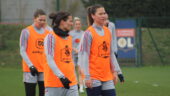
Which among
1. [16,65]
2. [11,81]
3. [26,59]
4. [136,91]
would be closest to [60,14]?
[26,59]

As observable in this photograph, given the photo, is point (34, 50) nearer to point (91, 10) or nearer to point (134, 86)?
point (91, 10)

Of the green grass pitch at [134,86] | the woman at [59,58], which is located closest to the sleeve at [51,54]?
the woman at [59,58]

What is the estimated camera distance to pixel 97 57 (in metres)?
7.75

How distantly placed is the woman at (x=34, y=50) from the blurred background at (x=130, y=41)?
381cm

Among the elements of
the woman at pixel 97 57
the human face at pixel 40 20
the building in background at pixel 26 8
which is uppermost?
the building in background at pixel 26 8

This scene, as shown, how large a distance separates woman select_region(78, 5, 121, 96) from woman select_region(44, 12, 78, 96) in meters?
0.29

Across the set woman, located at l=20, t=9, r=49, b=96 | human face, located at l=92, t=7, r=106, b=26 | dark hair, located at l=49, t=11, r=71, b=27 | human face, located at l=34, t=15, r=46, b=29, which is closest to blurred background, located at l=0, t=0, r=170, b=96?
woman, located at l=20, t=9, r=49, b=96

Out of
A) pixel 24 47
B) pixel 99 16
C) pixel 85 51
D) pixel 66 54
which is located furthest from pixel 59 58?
pixel 24 47

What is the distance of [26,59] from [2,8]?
25018mm

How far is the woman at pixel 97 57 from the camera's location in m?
7.66

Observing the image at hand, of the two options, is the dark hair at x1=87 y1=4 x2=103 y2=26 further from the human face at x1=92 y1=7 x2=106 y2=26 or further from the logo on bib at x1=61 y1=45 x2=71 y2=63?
the logo on bib at x1=61 y1=45 x2=71 y2=63

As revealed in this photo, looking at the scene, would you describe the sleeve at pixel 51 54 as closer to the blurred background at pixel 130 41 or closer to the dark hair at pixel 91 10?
the dark hair at pixel 91 10

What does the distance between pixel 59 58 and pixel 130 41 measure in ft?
55.0

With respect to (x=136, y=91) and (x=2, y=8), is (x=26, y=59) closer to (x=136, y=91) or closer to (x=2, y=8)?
(x=136, y=91)
